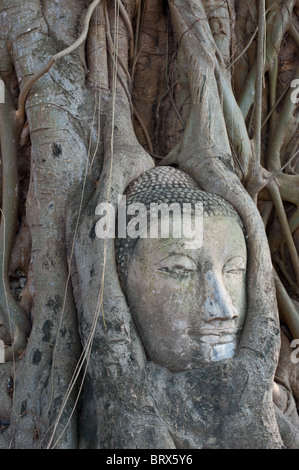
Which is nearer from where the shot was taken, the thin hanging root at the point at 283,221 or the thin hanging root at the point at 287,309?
the thin hanging root at the point at 287,309

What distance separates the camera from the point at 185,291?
201 centimetres

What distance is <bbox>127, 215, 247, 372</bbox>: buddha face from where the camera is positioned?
201 centimetres

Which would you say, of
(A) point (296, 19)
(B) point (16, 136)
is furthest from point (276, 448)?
(A) point (296, 19)

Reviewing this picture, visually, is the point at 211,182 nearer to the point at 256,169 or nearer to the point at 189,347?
the point at 256,169

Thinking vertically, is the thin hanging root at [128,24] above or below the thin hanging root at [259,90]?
above

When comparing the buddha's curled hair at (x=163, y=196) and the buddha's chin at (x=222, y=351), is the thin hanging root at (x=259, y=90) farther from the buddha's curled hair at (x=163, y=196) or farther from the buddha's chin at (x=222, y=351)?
the buddha's chin at (x=222, y=351)

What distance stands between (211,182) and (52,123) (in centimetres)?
76

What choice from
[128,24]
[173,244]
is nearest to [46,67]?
[128,24]

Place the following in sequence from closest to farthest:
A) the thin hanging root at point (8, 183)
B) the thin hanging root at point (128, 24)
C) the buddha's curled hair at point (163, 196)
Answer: the buddha's curled hair at point (163, 196) → the thin hanging root at point (8, 183) → the thin hanging root at point (128, 24)

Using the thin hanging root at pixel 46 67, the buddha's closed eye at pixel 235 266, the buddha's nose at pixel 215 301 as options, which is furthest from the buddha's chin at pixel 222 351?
the thin hanging root at pixel 46 67

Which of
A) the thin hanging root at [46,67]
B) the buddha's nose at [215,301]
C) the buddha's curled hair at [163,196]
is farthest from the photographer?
the thin hanging root at [46,67]

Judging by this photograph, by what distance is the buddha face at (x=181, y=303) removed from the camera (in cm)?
201

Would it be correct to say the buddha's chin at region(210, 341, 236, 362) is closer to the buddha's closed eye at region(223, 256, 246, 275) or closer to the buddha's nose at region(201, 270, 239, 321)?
the buddha's nose at region(201, 270, 239, 321)

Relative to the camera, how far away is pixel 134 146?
95.0 inches
